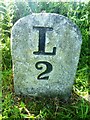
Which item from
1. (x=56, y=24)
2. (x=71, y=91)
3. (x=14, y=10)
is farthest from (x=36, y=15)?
(x=14, y=10)

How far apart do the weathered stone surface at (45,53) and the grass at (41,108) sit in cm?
6

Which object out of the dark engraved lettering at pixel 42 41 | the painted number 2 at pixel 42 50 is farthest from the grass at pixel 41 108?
the dark engraved lettering at pixel 42 41

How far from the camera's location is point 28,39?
2275 mm

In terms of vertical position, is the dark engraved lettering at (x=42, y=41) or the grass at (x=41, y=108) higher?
the dark engraved lettering at (x=42, y=41)

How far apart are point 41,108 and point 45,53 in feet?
1.45

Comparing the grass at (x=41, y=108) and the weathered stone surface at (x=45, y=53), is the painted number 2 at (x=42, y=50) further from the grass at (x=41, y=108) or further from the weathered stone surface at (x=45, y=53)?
the grass at (x=41, y=108)

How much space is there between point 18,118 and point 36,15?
2.46ft

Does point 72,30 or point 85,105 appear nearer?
point 72,30

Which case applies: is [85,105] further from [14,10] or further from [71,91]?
[14,10]

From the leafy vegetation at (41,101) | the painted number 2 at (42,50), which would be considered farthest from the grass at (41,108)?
the painted number 2 at (42,50)

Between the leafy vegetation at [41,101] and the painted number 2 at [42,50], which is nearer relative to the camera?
the painted number 2 at [42,50]

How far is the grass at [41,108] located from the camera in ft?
7.78

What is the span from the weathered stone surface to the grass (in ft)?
0.20

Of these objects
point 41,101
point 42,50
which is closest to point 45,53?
point 42,50
